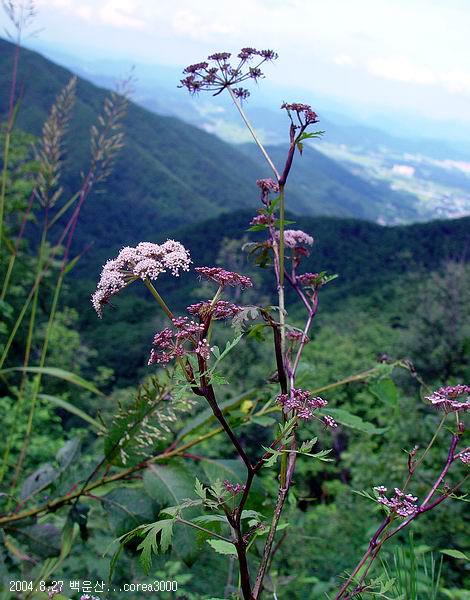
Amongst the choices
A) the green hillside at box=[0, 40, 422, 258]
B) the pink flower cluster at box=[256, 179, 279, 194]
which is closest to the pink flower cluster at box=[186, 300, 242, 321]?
the pink flower cluster at box=[256, 179, 279, 194]

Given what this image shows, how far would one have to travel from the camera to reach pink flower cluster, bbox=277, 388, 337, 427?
0.75m

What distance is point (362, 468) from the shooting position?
26.8 feet

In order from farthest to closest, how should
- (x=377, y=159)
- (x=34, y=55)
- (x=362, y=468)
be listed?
(x=377, y=159) < (x=34, y=55) < (x=362, y=468)

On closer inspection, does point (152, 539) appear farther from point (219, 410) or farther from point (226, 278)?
point (226, 278)

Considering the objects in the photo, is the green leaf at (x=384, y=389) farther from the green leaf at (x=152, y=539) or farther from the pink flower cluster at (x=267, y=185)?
the green leaf at (x=152, y=539)

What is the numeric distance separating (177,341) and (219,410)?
12 centimetres

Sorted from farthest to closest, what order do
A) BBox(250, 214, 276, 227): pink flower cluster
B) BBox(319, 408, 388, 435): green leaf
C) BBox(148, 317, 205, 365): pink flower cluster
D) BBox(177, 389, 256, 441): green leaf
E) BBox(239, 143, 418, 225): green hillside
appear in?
BBox(239, 143, 418, 225): green hillside → BBox(177, 389, 256, 441): green leaf → BBox(319, 408, 388, 435): green leaf → BBox(250, 214, 276, 227): pink flower cluster → BBox(148, 317, 205, 365): pink flower cluster

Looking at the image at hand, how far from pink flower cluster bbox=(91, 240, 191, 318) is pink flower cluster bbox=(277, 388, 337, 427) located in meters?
0.26

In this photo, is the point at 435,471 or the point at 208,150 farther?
the point at 208,150

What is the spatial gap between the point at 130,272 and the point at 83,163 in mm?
104215

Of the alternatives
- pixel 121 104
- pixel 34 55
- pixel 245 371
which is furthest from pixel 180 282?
pixel 34 55

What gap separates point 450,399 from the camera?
0.92m

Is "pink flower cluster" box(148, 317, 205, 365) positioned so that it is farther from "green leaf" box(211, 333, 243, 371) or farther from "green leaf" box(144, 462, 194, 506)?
"green leaf" box(144, 462, 194, 506)

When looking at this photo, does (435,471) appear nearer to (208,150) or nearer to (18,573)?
(18,573)
